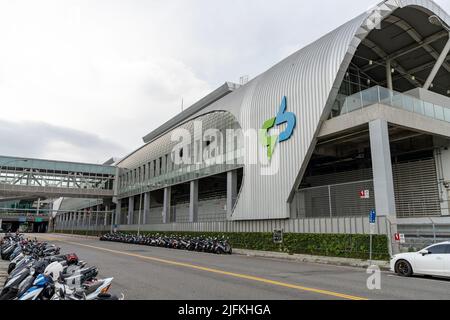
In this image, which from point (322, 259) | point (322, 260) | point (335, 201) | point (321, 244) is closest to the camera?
point (322, 260)

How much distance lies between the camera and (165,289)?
899 cm

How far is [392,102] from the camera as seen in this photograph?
2006 cm

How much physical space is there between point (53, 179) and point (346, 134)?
154ft

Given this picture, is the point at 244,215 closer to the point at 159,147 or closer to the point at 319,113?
the point at 319,113

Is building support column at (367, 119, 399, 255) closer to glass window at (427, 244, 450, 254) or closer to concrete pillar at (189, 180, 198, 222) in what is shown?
glass window at (427, 244, 450, 254)

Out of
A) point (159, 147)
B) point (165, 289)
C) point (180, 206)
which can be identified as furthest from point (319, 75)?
point (159, 147)

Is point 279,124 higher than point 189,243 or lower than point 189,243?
higher

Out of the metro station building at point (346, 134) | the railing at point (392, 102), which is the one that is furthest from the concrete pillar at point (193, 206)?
the railing at point (392, 102)

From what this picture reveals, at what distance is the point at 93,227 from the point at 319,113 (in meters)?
59.7

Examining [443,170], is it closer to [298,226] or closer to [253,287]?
[298,226]

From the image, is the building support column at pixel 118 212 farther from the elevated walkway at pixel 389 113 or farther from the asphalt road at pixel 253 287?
the asphalt road at pixel 253 287

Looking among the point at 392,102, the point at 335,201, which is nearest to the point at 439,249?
the point at 335,201

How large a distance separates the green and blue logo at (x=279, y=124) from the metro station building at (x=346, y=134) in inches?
3.1
